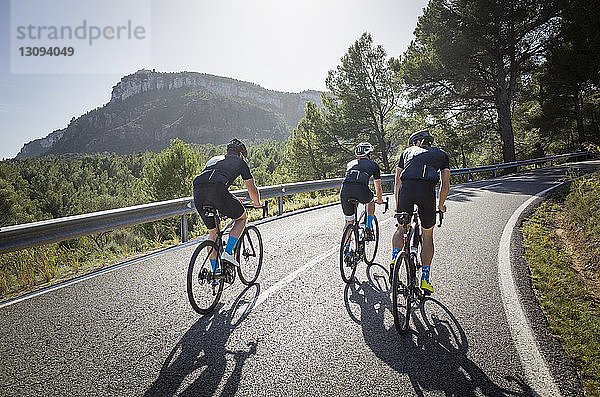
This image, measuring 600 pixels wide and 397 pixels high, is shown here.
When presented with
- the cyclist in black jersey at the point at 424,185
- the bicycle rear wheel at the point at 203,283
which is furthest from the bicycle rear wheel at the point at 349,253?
the bicycle rear wheel at the point at 203,283

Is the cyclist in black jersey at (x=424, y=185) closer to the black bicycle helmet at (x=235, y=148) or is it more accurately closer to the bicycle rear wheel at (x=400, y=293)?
the bicycle rear wheel at (x=400, y=293)

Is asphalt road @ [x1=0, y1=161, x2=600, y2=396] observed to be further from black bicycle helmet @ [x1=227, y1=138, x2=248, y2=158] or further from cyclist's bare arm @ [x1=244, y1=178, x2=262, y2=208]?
black bicycle helmet @ [x1=227, y1=138, x2=248, y2=158]

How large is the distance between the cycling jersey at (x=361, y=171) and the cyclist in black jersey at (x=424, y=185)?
122 cm

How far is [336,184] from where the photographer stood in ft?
48.1

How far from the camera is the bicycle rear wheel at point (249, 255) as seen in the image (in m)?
5.10

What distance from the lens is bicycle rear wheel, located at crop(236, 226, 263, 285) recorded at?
5.10 m

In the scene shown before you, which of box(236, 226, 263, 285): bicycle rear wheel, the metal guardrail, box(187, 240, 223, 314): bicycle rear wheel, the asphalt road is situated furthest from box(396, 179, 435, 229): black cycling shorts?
the metal guardrail

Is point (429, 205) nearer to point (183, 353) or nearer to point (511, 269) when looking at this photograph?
point (511, 269)

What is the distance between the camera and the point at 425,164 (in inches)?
162

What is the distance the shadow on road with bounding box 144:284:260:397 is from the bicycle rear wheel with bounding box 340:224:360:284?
1.67 meters

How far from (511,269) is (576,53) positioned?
78.0ft

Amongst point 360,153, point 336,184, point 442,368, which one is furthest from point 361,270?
point 336,184

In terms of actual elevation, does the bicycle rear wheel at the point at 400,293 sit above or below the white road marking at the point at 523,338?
above

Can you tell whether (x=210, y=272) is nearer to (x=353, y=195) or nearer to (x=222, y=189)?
(x=222, y=189)
